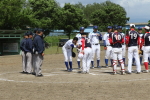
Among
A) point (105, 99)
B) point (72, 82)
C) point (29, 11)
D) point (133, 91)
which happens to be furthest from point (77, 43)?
point (29, 11)

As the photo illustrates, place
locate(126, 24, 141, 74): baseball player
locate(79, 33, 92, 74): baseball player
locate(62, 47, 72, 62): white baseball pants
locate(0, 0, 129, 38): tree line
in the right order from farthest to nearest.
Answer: locate(0, 0, 129, 38): tree line, locate(62, 47, 72, 62): white baseball pants, locate(79, 33, 92, 74): baseball player, locate(126, 24, 141, 74): baseball player

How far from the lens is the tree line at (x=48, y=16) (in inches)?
1796

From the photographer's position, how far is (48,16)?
226 feet

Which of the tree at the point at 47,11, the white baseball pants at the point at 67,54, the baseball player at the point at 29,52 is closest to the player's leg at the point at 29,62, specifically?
the baseball player at the point at 29,52

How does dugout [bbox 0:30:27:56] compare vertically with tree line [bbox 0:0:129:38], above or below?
below

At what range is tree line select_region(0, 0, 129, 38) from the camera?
4562cm

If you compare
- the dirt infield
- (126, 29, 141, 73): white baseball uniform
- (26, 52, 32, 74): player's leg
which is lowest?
the dirt infield

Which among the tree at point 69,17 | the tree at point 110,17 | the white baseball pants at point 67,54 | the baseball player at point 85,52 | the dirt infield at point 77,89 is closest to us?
the dirt infield at point 77,89

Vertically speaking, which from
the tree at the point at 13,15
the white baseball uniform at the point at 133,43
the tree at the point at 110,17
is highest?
the tree at the point at 110,17

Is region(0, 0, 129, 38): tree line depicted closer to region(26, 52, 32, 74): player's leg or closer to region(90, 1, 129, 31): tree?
region(90, 1, 129, 31): tree

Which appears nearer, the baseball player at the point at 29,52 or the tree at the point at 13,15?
the baseball player at the point at 29,52

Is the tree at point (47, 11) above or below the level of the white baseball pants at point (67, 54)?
above

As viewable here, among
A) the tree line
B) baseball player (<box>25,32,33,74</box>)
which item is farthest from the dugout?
baseball player (<box>25,32,33,74</box>)

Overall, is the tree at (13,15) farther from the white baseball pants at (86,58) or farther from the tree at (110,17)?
the tree at (110,17)
